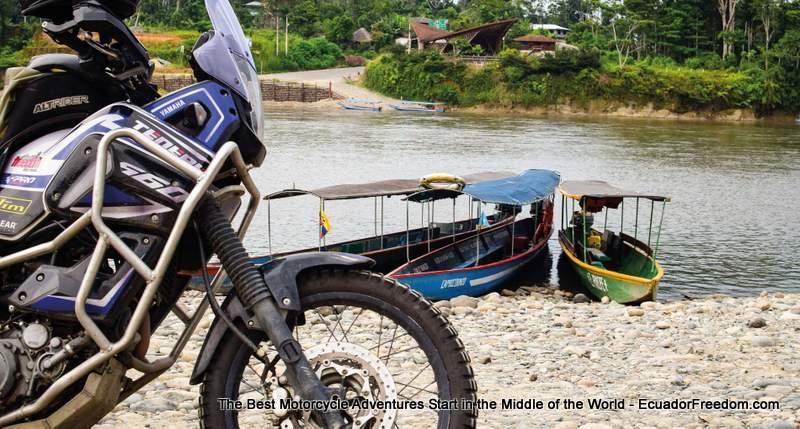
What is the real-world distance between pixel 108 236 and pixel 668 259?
18143 millimetres

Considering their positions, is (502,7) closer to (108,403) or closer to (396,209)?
(396,209)

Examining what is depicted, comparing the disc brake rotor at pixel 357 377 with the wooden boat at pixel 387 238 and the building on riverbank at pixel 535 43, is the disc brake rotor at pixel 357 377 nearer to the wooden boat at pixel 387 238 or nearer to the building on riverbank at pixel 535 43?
the wooden boat at pixel 387 238

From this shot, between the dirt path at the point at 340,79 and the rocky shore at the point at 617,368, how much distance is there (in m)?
54.8

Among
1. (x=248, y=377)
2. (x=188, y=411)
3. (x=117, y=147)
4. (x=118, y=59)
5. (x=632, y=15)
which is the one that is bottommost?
(x=188, y=411)

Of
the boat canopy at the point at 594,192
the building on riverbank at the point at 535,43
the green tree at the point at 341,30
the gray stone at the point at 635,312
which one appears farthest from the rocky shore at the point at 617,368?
the green tree at the point at 341,30

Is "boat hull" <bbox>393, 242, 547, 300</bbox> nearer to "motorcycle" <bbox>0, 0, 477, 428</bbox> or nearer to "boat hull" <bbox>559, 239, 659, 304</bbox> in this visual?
"boat hull" <bbox>559, 239, 659, 304</bbox>

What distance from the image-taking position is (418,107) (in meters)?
63.3

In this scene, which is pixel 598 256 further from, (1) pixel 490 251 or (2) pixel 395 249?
(2) pixel 395 249

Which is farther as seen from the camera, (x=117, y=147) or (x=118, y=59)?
(x=118, y=59)

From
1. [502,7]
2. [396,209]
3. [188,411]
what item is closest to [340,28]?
[502,7]

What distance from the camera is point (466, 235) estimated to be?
20594mm

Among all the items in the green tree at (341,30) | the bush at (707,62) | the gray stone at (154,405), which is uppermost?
the green tree at (341,30)

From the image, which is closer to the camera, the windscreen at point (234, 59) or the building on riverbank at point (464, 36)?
the windscreen at point (234, 59)

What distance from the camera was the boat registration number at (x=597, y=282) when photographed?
16.5 meters
